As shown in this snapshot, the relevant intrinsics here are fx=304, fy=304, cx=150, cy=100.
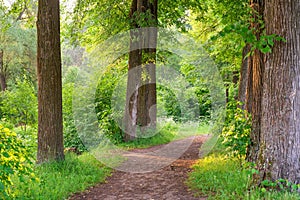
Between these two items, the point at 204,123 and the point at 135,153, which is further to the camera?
the point at 204,123

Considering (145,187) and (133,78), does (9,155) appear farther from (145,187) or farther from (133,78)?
(133,78)

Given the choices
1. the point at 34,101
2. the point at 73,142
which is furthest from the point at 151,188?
the point at 34,101

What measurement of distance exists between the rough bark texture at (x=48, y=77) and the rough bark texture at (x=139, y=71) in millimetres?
5018

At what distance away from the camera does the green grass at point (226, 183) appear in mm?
4719

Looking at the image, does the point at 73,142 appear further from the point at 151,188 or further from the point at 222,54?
the point at 222,54

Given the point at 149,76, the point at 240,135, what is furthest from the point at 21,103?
the point at 240,135

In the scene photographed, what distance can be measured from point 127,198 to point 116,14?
929 cm

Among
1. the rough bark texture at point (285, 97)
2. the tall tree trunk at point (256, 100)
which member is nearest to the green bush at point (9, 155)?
the rough bark texture at point (285, 97)

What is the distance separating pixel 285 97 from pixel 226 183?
75.5 inches

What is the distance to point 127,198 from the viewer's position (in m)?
5.80

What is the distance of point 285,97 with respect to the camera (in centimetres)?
496

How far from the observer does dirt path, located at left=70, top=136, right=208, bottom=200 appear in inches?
231

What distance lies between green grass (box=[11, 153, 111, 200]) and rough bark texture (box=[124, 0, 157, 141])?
4765 mm

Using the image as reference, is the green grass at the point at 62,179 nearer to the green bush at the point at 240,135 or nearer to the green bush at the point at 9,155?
the green bush at the point at 9,155
